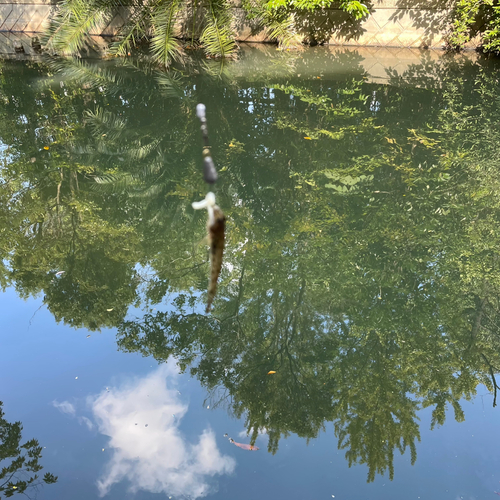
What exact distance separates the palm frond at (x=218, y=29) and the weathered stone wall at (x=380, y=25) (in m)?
1.32

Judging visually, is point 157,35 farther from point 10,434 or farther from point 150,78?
point 10,434

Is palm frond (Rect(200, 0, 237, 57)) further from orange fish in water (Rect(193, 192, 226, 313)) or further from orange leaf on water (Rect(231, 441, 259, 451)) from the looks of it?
orange fish in water (Rect(193, 192, 226, 313))

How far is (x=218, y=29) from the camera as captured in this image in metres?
9.02

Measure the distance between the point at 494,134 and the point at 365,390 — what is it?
465 cm

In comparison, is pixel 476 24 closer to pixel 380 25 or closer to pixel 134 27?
pixel 380 25

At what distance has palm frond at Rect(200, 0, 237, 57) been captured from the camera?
9.00 meters

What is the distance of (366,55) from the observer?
32.4 ft

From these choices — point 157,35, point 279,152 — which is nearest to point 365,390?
point 279,152

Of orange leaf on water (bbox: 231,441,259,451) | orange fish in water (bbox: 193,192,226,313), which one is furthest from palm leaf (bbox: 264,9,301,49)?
orange fish in water (bbox: 193,192,226,313)

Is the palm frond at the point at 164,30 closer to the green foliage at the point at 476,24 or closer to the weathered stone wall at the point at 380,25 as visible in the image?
the weathered stone wall at the point at 380,25

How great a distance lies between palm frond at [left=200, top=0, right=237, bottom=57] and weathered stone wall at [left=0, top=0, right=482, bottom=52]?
1.32 meters

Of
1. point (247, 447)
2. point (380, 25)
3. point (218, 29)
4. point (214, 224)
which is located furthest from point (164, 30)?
point (214, 224)

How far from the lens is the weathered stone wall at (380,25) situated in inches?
396

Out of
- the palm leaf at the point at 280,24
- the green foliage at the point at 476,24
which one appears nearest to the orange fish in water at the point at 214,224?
the palm leaf at the point at 280,24
